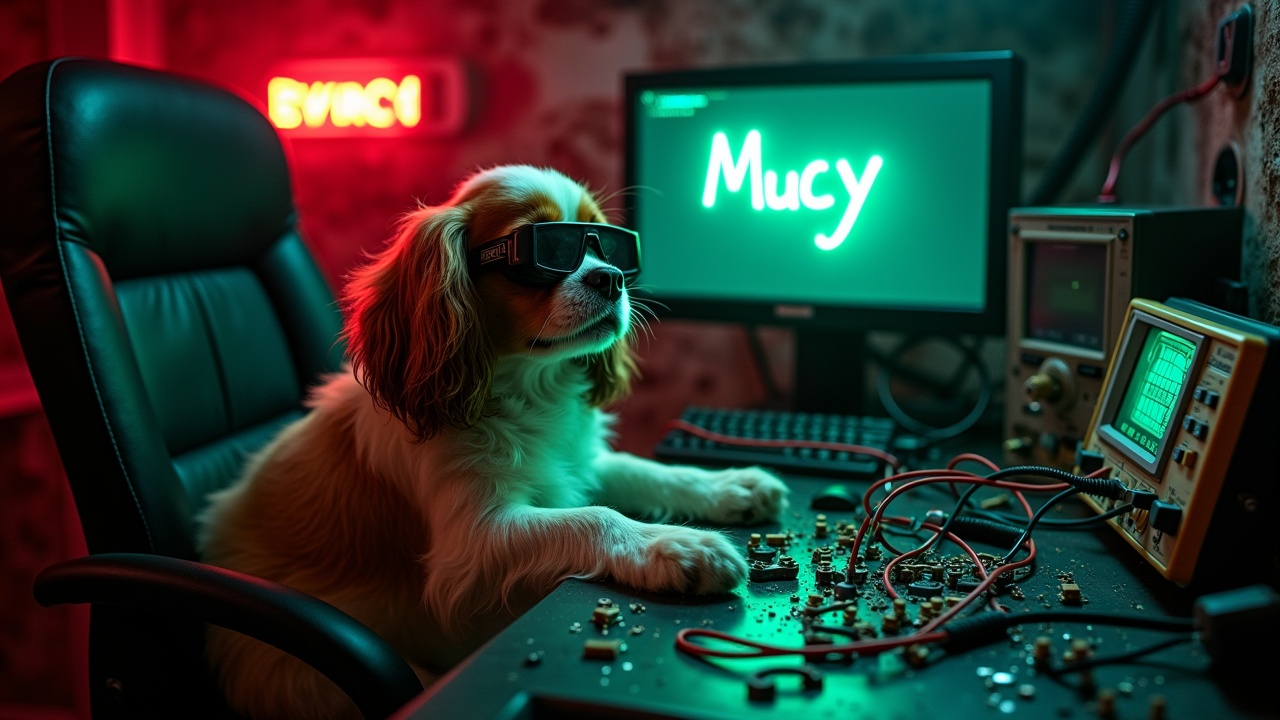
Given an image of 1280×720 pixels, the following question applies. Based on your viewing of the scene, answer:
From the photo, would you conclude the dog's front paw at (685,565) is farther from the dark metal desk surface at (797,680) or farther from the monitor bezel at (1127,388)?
the monitor bezel at (1127,388)

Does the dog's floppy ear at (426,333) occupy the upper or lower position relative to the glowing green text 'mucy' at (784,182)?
lower

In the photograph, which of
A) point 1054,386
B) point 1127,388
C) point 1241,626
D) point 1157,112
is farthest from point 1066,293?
point 1241,626

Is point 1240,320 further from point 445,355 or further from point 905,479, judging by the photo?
point 445,355

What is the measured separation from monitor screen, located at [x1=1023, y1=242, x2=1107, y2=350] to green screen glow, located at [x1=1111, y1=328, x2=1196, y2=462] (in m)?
0.18

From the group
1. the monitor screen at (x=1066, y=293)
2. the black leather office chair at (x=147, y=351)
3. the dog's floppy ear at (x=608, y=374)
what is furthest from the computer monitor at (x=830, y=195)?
the black leather office chair at (x=147, y=351)

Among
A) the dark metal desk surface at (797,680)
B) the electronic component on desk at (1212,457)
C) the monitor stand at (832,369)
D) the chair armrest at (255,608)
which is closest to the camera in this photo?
the dark metal desk surface at (797,680)

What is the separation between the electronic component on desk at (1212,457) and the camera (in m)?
0.84

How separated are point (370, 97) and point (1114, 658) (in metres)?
2.01

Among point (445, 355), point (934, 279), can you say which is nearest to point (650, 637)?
point (445, 355)

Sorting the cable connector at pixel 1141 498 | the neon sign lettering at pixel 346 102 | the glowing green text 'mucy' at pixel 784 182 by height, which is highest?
the neon sign lettering at pixel 346 102

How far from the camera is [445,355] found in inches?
44.9

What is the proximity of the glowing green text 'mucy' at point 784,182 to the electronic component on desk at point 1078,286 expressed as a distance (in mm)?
272

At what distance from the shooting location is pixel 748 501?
1248 mm

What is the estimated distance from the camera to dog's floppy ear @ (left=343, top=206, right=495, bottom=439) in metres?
1.15
